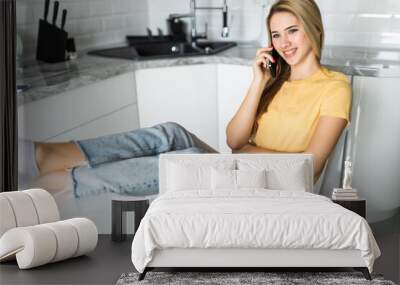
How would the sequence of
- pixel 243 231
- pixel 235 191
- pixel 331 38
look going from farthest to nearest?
pixel 331 38, pixel 235 191, pixel 243 231

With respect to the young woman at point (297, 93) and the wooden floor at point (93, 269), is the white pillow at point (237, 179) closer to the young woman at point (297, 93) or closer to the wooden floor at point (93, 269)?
the young woman at point (297, 93)

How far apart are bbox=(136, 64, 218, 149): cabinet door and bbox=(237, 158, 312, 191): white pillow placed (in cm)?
73

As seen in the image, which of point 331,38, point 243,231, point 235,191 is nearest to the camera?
point 243,231

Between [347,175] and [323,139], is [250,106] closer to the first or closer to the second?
[323,139]

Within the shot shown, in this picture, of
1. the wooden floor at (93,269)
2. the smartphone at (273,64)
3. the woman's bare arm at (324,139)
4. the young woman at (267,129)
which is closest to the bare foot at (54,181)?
the young woman at (267,129)

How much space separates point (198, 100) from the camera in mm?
7863

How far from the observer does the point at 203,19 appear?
7.83m

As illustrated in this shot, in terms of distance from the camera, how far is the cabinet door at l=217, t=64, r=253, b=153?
7.80 metres

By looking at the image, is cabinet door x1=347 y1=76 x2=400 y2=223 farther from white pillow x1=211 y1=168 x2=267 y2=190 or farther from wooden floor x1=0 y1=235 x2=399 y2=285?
white pillow x1=211 y1=168 x2=267 y2=190

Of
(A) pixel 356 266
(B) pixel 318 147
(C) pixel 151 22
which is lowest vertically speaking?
(A) pixel 356 266

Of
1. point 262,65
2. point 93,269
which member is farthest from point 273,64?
point 93,269

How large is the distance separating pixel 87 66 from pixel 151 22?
0.69 metres

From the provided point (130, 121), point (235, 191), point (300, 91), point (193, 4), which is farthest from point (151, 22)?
point (235, 191)

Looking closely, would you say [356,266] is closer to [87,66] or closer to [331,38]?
[331,38]
